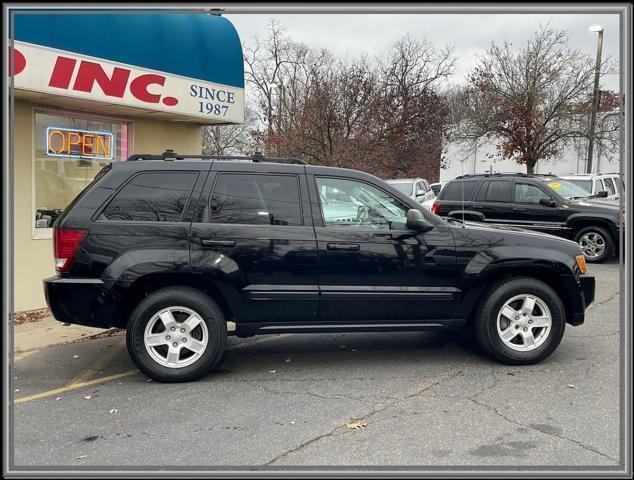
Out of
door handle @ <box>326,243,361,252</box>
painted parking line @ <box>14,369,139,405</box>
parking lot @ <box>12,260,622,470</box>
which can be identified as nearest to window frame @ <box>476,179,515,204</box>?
parking lot @ <box>12,260,622,470</box>

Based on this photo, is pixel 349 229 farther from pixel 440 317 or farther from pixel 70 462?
pixel 70 462

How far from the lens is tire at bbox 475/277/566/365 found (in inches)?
204

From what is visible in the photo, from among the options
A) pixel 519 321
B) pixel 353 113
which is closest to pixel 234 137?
pixel 353 113

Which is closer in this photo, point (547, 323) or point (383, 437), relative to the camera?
point (383, 437)

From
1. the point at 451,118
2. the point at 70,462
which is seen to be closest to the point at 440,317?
the point at 70,462

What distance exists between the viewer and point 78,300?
479 centimetres

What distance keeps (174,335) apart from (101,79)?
438 cm

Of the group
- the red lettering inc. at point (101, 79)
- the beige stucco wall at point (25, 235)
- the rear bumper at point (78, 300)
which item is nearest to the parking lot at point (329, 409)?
the rear bumper at point (78, 300)

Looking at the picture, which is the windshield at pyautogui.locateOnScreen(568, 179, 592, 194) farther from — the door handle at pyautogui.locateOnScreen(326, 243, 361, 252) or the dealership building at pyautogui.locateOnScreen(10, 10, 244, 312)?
the door handle at pyautogui.locateOnScreen(326, 243, 361, 252)

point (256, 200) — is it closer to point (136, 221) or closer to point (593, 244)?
point (136, 221)

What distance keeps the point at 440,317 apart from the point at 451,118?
2129cm

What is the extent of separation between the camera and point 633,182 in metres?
3.69

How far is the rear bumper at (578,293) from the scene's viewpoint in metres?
5.24

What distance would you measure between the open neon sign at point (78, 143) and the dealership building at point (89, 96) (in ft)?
0.05
